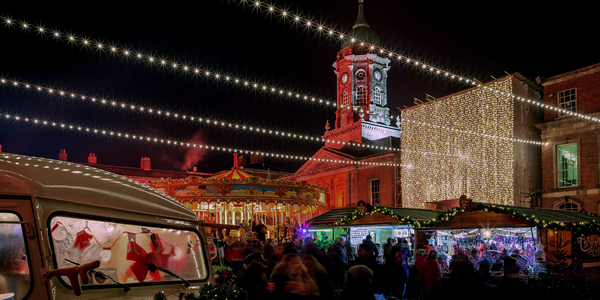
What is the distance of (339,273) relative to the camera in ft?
32.0

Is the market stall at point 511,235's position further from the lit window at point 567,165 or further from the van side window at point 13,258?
the van side window at point 13,258

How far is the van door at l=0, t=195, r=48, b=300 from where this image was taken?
321 centimetres

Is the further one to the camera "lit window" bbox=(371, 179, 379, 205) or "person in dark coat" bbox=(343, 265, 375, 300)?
"lit window" bbox=(371, 179, 379, 205)

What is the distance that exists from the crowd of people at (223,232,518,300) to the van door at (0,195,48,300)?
3.01 meters

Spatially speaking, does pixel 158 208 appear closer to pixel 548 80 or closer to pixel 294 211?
pixel 294 211

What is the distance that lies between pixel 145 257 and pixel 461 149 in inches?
944

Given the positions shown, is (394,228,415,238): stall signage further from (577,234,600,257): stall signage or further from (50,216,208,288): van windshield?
(50,216,208,288): van windshield

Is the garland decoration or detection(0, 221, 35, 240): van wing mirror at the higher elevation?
detection(0, 221, 35, 240): van wing mirror

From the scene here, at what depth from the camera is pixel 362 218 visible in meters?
16.2

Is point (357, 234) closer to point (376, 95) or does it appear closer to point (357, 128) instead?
point (357, 128)

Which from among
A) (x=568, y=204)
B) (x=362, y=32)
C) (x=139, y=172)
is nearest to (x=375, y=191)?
(x=362, y=32)

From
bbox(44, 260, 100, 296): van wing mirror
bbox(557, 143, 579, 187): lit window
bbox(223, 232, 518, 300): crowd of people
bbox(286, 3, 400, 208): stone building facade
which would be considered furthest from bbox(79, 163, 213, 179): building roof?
bbox(44, 260, 100, 296): van wing mirror

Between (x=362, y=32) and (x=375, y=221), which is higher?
(x=362, y=32)

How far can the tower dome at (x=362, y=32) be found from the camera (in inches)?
1704
